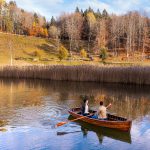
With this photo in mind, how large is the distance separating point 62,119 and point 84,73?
26117 mm

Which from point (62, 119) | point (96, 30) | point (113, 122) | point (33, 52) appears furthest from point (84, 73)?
point (96, 30)

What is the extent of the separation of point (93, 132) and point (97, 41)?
280 feet

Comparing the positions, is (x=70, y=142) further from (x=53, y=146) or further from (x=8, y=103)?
(x=8, y=103)

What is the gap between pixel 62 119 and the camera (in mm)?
24484

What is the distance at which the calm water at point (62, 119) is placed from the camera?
1870cm

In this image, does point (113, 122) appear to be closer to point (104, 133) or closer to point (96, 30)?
point (104, 133)

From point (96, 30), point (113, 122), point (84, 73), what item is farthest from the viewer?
point (96, 30)

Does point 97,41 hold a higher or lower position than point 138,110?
higher

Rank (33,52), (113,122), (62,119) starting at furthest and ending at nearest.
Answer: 1. (33,52)
2. (62,119)
3. (113,122)

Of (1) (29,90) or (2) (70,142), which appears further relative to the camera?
(1) (29,90)

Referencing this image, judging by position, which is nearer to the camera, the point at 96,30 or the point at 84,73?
the point at 84,73

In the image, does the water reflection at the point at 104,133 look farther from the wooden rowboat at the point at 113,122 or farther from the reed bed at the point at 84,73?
the reed bed at the point at 84,73

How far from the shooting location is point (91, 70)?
49250mm

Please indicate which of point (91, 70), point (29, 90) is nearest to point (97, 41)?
point (91, 70)
